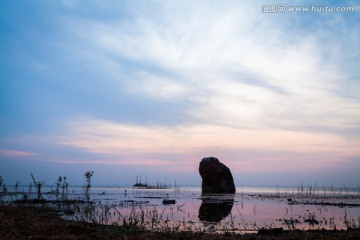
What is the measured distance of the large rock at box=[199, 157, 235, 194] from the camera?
8144 centimetres

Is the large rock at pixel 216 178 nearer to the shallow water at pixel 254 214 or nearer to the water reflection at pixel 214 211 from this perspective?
the shallow water at pixel 254 214

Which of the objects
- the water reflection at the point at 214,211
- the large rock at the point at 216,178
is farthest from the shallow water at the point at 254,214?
the large rock at the point at 216,178

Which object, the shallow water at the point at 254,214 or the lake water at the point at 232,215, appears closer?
the lake water at the point at 232,215

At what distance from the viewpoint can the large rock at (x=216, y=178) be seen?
81438 millimetres

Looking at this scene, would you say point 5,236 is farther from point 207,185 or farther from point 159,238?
point 207,185

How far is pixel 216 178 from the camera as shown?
3228 inches

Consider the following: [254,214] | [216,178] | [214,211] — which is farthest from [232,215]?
[216,178]

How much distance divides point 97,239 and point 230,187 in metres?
76.8

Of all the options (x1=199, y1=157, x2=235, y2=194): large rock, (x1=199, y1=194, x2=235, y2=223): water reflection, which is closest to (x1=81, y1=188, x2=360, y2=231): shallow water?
(x1=199, y1=194, x2=235, y2=223): water reflection

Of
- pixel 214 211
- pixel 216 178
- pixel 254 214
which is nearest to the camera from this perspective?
pixel 254 214

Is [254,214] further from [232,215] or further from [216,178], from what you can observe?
[216,178]

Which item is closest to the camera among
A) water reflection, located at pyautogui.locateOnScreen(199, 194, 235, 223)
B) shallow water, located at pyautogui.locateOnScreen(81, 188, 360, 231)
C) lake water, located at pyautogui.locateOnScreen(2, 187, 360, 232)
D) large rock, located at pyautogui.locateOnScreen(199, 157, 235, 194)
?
lake water, located at pyautogui.locateOnScreen(2, 187, 360, 232)

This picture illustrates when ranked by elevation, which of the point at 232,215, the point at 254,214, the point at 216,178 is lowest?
the point at 254,214

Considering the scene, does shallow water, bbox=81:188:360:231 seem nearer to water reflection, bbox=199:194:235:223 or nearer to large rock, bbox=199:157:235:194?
water reflection, bbox=199:194:235:223
